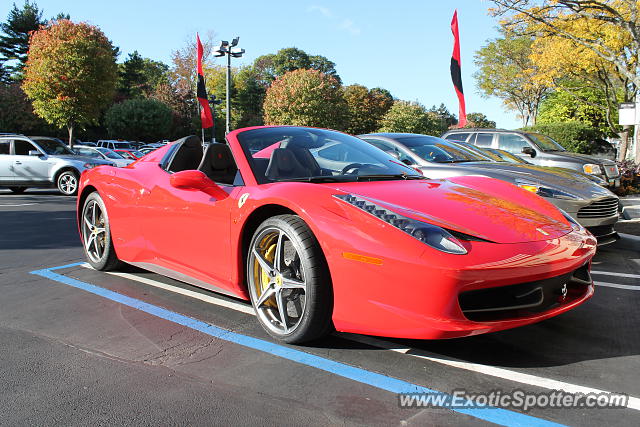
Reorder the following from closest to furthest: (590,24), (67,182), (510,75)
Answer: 1. (67,182)
2. (590,24)
3. (510,75)

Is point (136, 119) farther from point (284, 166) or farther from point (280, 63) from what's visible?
point (280, 63)

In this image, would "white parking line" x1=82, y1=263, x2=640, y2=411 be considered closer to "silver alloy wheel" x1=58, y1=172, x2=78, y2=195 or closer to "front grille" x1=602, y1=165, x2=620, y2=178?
"front grille" x1=602, y1=165, x2=620, y2=178

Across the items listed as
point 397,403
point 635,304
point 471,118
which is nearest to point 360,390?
point 397,403

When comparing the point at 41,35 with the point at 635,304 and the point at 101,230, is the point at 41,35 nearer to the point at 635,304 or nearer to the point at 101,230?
the point at 101,230

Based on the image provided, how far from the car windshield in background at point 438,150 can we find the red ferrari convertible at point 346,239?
274cm

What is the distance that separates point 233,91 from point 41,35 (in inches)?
1685

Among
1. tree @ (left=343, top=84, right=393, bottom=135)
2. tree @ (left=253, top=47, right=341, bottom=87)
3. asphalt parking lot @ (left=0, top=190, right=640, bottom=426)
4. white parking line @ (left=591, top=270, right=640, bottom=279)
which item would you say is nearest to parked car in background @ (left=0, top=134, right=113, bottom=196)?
asphalt parking lot @ (left=0, top=190, right=640, bottom=426)

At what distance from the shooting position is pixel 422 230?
2412mm

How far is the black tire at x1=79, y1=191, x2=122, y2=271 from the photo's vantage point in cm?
442

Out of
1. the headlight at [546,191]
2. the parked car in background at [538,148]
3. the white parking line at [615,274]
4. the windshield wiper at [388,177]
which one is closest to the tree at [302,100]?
the parked car in background at [538,148]

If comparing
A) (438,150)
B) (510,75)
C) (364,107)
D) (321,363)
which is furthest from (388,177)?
(364,107)

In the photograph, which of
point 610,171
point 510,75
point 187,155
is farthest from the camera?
point 510,75

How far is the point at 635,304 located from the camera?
12.1ft

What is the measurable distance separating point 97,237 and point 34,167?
1043 cm
